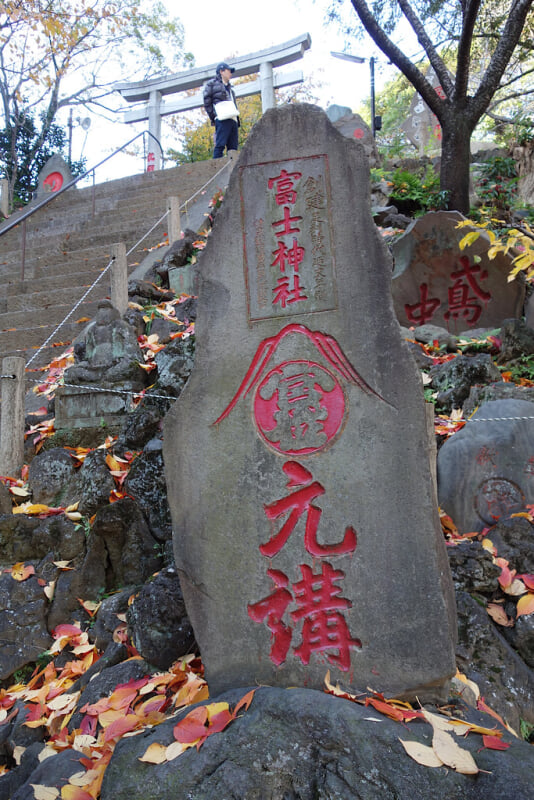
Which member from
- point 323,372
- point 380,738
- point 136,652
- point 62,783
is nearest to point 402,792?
point 380,738

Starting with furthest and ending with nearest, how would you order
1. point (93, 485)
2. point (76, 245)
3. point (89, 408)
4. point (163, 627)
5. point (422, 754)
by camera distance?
point (76, 245) → point (89, 408) → point (93, 485) → point (163, 627) → point (422, 754)

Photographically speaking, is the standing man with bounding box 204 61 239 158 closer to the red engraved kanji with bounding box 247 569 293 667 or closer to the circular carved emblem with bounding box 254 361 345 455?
the circular carved emblem with bounding box 254 361 345 455

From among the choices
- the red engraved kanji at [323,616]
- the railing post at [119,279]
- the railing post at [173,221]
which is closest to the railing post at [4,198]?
the railing post at [173,221]

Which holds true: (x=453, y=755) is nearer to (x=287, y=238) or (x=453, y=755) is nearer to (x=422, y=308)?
(x=287, y=238)

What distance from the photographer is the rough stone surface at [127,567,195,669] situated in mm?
2889

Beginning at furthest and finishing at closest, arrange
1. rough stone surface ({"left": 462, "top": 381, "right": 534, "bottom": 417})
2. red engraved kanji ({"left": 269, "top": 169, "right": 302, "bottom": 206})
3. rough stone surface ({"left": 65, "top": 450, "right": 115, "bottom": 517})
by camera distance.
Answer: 1. rough stone surface ({"left": 462, "top": 381, "right": 534, "bottom": 417})
2. rough stone surface ({"left": 65, "top": 450, "right": 115, "bottom": 517})
3. red engraved kanji ({"left": 269, "top": 169, "right": 302, "bottom": 206})

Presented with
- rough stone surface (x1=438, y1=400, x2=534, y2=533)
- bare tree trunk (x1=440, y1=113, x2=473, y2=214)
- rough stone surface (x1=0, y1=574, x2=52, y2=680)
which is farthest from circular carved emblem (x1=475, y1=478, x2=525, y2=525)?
bare tree trunk (x1=440, y1=113, x2=473, y2=214)

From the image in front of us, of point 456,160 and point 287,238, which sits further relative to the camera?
point 456,160

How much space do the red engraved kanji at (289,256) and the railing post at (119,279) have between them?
3762mm

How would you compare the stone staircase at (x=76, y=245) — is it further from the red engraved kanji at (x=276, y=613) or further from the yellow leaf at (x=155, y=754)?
the yellow leaf at (x=155, y=754)

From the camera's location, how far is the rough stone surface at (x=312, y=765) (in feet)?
5.75

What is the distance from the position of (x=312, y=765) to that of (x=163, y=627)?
1.25 m

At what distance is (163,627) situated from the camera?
2.90m

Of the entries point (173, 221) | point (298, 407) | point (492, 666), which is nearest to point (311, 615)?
point (298, 407)
